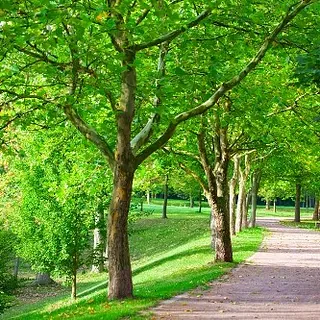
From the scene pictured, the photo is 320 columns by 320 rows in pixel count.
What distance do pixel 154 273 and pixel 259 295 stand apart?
9261 millimetres

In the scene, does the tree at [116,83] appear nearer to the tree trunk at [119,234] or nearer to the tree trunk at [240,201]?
the tree trunk at [119,234]

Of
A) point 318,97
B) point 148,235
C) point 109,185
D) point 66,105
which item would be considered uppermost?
point 318,97

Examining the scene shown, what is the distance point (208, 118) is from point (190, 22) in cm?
720

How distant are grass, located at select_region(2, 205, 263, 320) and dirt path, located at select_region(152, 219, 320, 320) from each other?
21.0 inches

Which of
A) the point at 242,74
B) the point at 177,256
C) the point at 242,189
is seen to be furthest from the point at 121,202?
the point at 242,189

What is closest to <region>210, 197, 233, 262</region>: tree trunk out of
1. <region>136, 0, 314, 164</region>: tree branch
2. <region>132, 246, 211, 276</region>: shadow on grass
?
<region>132, 246, 211, 276</region>: shadow on grass

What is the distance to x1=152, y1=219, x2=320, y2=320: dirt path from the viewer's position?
11336mm

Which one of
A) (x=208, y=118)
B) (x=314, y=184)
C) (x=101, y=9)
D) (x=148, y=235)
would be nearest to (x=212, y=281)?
(x=208, y=118)

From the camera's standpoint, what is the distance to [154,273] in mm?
22875

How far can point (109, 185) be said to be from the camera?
19.5 m

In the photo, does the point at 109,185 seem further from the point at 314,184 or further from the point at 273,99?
the point at 314,184

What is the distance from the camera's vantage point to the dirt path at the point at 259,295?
11.3 metres

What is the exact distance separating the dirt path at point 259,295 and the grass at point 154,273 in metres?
0.53

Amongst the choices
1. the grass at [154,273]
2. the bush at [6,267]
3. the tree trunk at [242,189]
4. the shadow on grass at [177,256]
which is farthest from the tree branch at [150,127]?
the tree trunk at [242,189]
